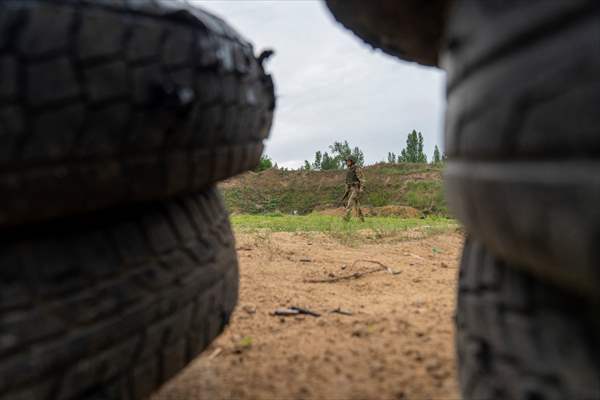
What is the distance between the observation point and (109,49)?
0.88 m

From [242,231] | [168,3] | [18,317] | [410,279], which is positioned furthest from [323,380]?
[242,231]

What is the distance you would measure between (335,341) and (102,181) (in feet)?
4.81

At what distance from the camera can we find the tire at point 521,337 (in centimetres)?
61

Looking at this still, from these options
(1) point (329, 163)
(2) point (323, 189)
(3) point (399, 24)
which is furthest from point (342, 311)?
(1) point (329, 163)

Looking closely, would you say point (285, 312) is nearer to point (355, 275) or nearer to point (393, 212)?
point (355, 275)

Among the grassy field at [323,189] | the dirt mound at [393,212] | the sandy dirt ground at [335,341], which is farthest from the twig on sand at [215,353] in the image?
the grassy field at [323,189]

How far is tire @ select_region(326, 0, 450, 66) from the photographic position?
1035 mm

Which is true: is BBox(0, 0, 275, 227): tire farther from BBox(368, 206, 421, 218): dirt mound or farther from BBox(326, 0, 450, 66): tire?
BBox(368, 206, 421, 218): dirt mound

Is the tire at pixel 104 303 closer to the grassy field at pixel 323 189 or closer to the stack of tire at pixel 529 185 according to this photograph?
the stack of tire at pixel 529 185

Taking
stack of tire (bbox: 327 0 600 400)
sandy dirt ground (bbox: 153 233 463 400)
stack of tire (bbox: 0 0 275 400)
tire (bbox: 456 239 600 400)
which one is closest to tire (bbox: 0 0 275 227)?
stack of tire (bbox: 0 0 275 400)

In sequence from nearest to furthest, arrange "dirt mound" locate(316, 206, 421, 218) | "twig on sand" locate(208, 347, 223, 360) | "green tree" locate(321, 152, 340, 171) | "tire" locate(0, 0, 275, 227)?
1. "tire" locate(0, 0, 275, 227)
2. "twig on sand" locate(208, 347, 223, 360)
3. "dirt mound" locate(316, 206, 421, 218)
4. "green tree" locate(321, 152, 340, 171)

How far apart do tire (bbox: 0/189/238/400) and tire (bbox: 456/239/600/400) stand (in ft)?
1.90

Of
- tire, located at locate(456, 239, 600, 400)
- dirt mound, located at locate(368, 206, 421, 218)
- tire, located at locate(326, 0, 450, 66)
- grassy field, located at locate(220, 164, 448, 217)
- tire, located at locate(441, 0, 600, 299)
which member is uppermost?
tire, located at locate(326, 0, 450, 66)

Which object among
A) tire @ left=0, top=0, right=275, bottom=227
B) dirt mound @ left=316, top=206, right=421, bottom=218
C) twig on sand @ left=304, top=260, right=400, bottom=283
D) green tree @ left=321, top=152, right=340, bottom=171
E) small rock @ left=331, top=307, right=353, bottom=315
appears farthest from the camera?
green tree @ left=321, top=152, right=340, bottom=171
